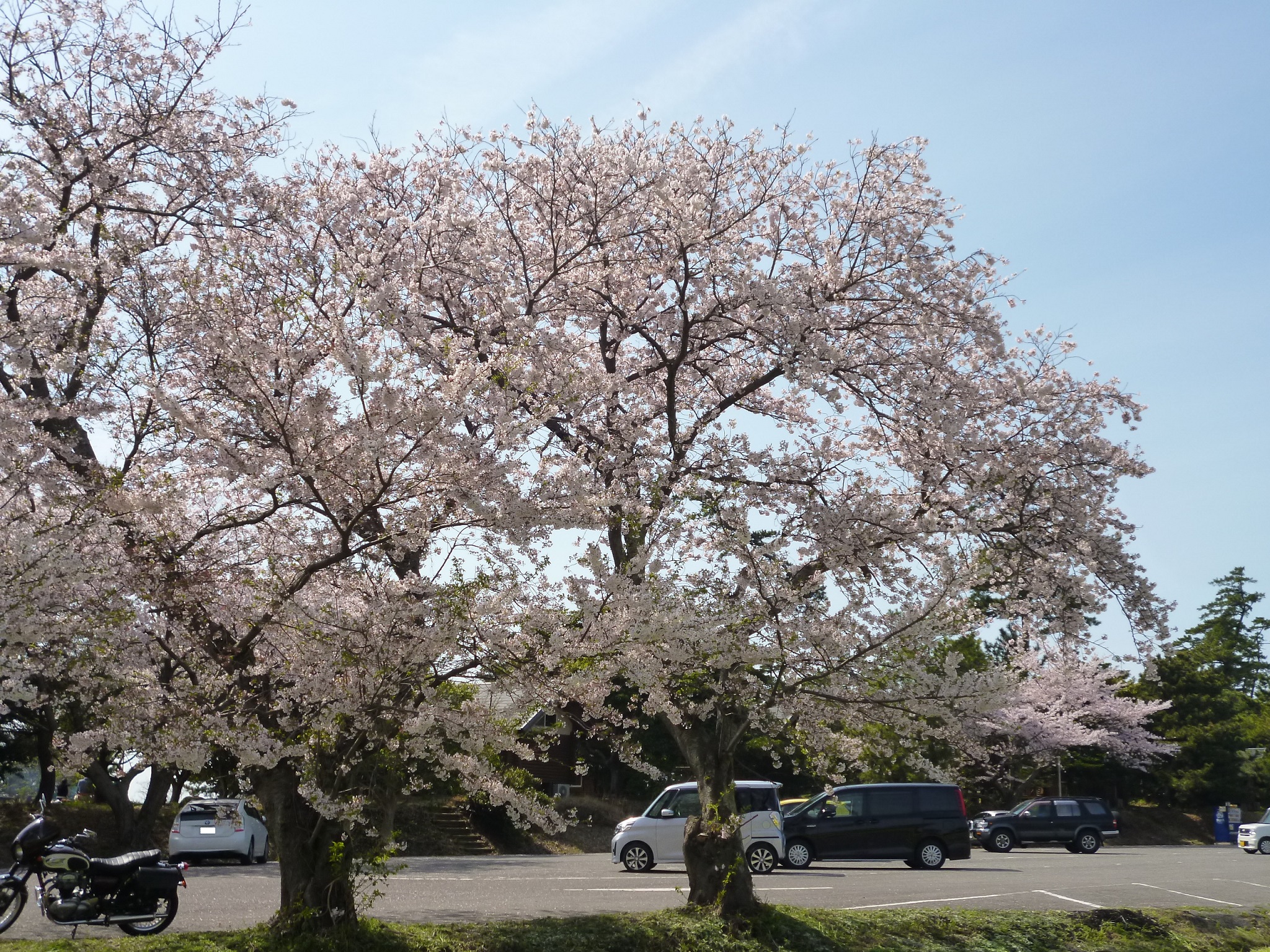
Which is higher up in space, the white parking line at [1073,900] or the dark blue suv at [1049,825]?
the white parking line at [1073,900]

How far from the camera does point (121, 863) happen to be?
408 inches

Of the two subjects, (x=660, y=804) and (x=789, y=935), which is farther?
(x=660, y=804)

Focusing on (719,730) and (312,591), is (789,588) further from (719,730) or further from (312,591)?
(312,591)

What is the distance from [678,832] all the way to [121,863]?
33.3ft

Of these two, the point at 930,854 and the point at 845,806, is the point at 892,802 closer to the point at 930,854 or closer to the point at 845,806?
the point at 845,806

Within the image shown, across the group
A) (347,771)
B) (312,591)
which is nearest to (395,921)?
(347,771)

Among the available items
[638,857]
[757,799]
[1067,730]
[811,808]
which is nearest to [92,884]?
[638,857]

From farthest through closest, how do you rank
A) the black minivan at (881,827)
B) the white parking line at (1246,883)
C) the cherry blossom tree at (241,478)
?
the black minivan at (881,827) < the white parking line at (1246,883) < the cherry blossom tree at (241,478)

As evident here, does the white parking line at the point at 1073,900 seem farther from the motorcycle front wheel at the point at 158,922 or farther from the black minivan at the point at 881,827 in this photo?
the motorcycle front wheel at the point at 158,922

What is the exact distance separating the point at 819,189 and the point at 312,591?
6691mm

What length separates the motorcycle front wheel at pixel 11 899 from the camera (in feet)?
34.0

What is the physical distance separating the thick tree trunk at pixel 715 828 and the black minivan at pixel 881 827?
996 centimetres

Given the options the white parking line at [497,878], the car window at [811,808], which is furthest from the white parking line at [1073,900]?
the white parking line at [497,878]

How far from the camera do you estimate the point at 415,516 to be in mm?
7785
